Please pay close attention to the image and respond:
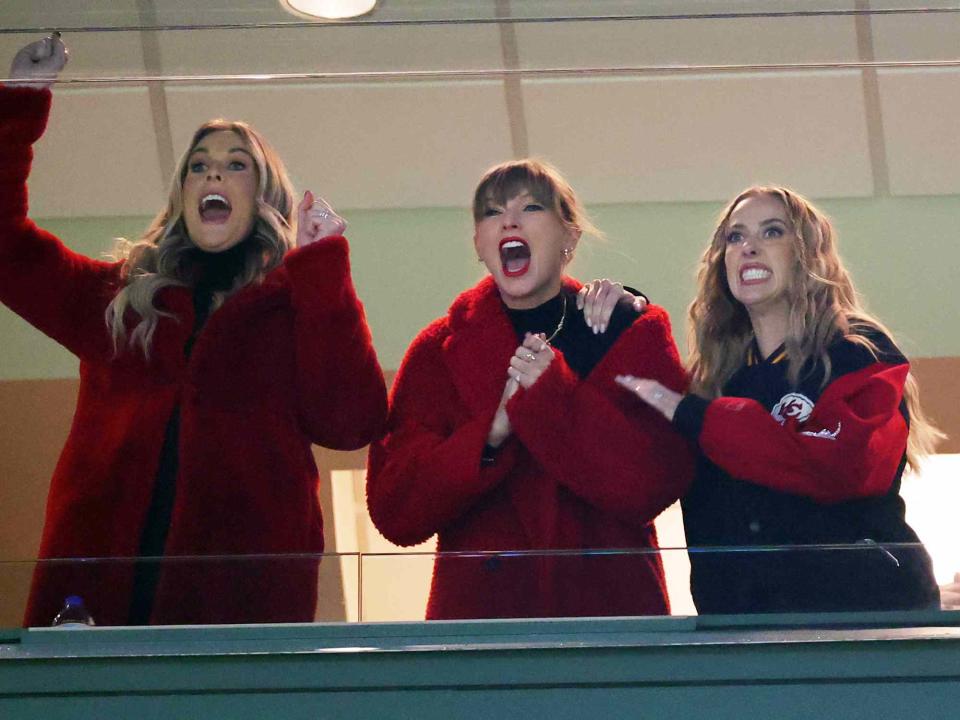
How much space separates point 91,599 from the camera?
88.8 inches

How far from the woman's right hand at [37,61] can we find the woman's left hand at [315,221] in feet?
1.81

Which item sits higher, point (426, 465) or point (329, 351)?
point (329, 351)

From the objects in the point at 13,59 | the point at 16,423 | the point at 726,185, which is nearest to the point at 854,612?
the point at 726,185

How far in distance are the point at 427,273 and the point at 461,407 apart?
294mm

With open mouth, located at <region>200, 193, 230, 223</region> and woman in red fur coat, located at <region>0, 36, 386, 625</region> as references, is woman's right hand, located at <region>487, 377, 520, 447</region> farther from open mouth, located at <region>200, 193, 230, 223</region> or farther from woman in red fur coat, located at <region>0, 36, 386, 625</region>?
open mouth, located at <region>200, 193, 230, 223</region>

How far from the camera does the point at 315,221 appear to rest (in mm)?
2818

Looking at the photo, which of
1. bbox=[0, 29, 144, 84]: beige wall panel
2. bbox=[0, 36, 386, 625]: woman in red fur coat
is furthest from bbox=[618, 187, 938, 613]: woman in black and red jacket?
bbox=[0, 29, 144, 84]: beige wall panel

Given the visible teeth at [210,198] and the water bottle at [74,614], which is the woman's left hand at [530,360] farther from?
the water bottle at [74,614]

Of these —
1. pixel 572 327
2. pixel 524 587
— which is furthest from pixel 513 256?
pixel 524 587

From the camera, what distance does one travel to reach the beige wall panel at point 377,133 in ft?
9.49

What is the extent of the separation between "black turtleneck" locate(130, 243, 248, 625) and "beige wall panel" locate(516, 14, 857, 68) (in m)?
0.74

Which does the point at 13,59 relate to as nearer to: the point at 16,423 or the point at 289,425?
the point at 16,423

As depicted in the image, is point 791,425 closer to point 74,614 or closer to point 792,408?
point 792,408

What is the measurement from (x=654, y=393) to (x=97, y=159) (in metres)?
1.24
